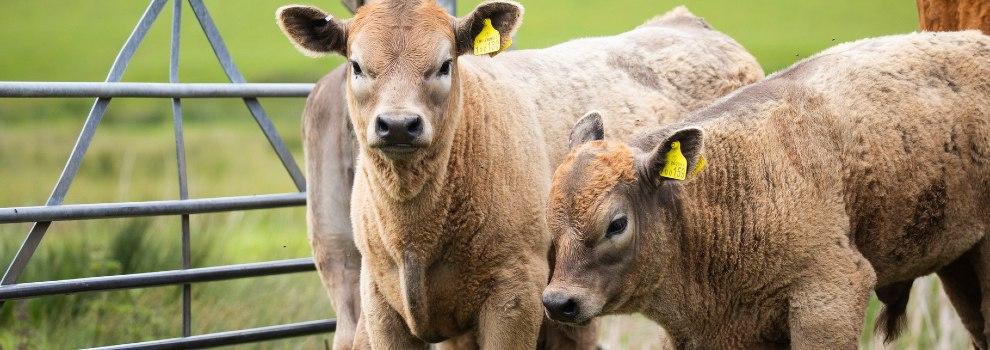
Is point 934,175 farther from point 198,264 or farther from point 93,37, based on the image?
point 93,37

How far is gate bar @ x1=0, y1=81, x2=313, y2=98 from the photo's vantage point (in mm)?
6363

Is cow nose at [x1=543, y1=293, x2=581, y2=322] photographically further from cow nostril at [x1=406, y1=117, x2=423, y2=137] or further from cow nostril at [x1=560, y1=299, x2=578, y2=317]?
cow nostril at [x1=406, y1=117, x2=423, y2=137]

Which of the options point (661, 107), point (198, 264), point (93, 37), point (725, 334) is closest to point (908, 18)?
point (661, 107)

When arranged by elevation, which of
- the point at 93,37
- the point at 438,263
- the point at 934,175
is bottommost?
the point at 93,37

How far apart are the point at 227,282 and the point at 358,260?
276 centimetres

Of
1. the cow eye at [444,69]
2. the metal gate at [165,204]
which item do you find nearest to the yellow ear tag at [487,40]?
the cow eye at [444,69]

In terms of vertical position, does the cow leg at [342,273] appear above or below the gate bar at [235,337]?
above

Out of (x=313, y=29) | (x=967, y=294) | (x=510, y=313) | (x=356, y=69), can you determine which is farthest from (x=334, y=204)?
(x=967, y=294)

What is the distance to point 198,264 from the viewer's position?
29.6 feet

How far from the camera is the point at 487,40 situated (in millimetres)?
5438

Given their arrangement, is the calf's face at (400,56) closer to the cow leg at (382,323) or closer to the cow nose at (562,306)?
the cow leg at (382,323)

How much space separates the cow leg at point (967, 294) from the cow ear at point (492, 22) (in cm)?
248

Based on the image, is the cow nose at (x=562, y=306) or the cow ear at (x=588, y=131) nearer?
the cow nose at (x=562, y=306)

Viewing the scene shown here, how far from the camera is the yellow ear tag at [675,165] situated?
15.9 feet
